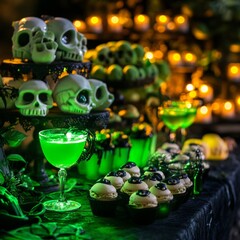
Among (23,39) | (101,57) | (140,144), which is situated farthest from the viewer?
(101,57)

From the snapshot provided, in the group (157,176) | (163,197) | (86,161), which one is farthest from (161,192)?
(86,161)

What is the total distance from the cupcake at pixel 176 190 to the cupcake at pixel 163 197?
0.20ft

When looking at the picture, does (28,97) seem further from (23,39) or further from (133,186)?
(133,186)

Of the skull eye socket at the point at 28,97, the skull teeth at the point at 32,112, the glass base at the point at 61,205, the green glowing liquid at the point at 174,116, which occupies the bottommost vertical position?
the glass base at the point at 61,205

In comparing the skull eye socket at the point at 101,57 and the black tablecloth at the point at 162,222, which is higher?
the skull eye socket at the point at 101,57

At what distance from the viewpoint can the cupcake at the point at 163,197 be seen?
161 cm

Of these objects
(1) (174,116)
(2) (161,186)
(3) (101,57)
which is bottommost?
(2) (161,186)

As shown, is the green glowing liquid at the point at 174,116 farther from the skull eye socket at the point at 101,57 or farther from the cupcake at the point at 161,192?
the cupcake at the point at 161,192

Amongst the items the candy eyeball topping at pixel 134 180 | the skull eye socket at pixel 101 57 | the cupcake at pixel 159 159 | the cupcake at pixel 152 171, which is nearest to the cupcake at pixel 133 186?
the candy eyeball topping at pixel 134 180

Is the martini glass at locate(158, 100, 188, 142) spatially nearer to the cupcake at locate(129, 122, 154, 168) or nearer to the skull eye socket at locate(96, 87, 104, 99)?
the cupcake at locate(129, 122, 154, 168)

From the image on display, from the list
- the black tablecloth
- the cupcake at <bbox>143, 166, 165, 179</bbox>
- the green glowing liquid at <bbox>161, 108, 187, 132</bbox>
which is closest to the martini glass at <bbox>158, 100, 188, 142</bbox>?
the green glowing liquid at <bbox>161, 108, 187, 132</bbox>

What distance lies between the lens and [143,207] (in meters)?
1.55

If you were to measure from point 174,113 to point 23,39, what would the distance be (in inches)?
30.4

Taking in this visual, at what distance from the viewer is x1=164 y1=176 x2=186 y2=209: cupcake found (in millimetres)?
1693
